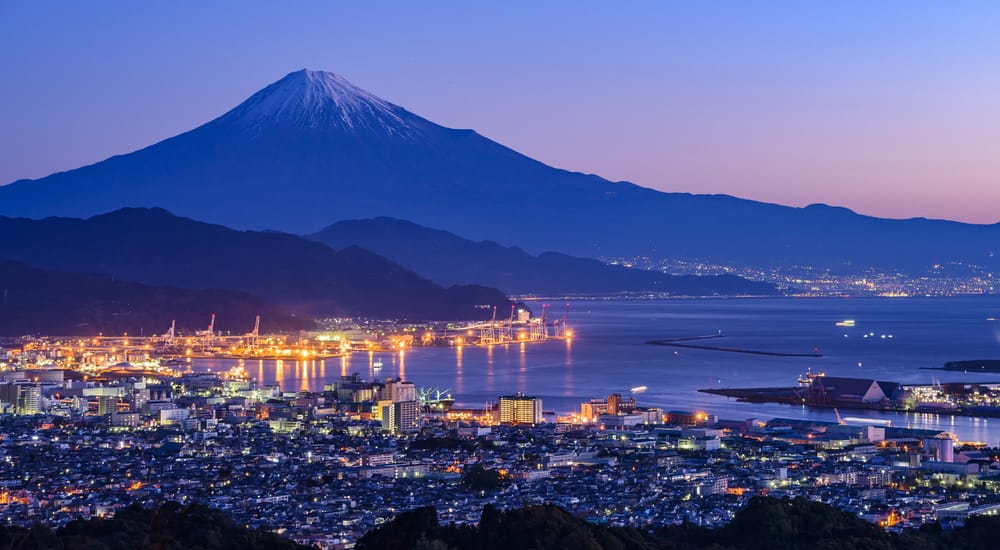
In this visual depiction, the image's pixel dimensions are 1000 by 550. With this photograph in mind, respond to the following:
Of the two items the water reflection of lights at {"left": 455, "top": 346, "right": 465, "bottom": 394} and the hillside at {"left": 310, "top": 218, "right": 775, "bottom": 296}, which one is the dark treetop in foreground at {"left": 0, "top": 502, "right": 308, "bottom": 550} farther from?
the hillside at {"left": 310, "top": 218, "right": 775, "bottom": 296}

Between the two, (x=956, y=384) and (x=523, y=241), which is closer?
(x=956, y=384)

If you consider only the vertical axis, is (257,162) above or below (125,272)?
above

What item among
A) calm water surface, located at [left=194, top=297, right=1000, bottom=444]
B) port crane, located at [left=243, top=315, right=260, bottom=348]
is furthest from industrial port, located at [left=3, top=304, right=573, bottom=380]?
calm water surface, located at [left=194, top=297, right=1000, bottom=444]

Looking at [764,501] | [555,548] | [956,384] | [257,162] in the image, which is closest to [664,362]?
[956,384]

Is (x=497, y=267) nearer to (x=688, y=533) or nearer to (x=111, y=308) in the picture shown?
(x=111, y=308)

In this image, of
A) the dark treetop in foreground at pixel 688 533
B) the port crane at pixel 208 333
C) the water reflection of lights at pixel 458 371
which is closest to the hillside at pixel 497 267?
the port crane at pixel 208 333

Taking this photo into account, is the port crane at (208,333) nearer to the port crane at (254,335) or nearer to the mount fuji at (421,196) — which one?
the port crane at (254,335)

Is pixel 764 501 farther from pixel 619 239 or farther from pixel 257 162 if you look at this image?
pixel 619 239
